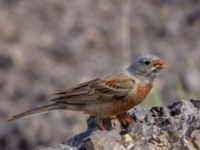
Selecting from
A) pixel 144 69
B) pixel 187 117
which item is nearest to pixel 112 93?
pixel 144 69

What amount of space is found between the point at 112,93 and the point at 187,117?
111cm

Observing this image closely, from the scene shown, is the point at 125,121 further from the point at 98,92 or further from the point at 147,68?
the point at 147,68

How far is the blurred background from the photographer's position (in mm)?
14141

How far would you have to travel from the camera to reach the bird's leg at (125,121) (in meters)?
8.66

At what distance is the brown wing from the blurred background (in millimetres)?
3885

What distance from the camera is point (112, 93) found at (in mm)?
9742

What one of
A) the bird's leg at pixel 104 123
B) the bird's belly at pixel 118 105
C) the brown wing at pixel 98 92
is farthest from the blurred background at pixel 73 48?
the bird's leg at pixel 104 123

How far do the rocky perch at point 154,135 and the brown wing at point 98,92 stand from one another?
708 mm

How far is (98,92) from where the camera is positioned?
9766 millimetres

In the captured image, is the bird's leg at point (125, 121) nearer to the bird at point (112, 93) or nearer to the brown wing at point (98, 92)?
the bird at point (112, 93)

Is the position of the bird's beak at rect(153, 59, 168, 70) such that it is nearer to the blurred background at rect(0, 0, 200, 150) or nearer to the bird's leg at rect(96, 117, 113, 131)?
the bird's leg at rect(96, 117, 113, 131)

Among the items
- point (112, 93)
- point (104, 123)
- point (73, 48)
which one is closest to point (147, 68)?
point (112, 93)

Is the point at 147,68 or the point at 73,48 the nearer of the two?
the point at 147,68

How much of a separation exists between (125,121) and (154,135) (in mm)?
570
